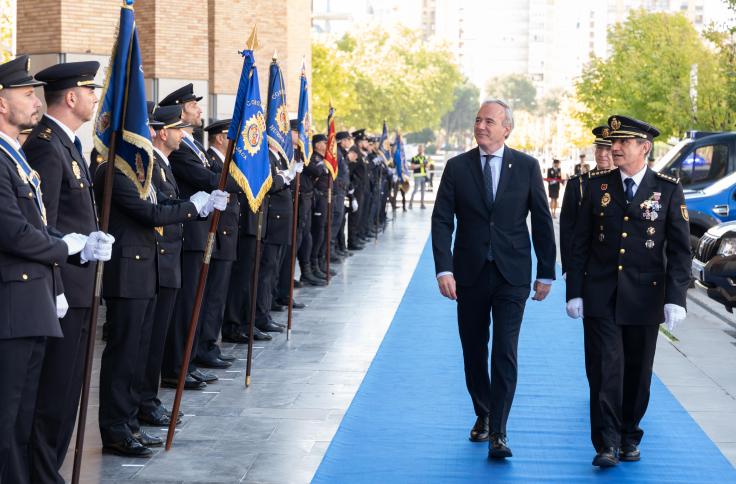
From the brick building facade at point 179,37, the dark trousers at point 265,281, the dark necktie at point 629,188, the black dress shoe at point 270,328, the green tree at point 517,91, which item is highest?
the green tree at point 517,91

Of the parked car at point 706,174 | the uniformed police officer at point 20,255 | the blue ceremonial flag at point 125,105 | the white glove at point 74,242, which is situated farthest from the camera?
the parked car at point 706,174

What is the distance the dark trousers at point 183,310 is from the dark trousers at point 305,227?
5.88 meters

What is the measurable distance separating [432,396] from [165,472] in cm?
286

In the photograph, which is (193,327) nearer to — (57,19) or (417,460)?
(417,460)

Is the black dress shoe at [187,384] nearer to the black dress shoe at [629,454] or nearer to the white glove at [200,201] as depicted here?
the white glove at [200,201]

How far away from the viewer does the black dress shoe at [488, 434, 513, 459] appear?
7.20 meters

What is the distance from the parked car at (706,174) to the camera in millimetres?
17641

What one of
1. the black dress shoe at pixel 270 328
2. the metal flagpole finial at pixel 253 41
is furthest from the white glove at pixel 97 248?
the black dress shoe at pixel 270 328

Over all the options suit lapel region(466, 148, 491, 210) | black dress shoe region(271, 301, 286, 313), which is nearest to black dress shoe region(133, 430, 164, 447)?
suit lapel region(466, 148, 491, 210)

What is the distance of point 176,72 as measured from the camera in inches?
836

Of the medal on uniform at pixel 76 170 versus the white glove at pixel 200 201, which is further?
the white glove at pixel 200 201

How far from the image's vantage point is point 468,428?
808cm

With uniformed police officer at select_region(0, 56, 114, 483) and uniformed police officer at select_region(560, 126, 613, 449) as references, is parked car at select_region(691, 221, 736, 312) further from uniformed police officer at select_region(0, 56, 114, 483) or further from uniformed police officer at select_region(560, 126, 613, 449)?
uniformed police officer at select_region(0, 56, 114, 483)

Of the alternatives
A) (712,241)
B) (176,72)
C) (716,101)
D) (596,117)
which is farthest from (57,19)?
(596,117)
